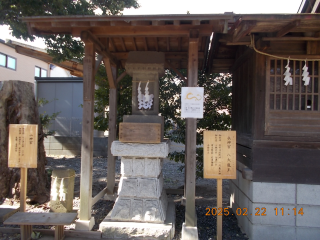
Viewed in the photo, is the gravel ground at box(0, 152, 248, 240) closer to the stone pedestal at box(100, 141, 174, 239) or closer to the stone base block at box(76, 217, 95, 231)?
the stone base block at box(76, 217, 95, 231)

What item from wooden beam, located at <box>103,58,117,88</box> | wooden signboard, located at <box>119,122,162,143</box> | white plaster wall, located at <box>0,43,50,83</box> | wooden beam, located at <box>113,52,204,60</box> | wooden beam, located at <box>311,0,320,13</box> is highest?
white plaster wall, located at <box>0,43,50,83</box>

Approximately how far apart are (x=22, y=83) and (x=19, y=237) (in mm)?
3040

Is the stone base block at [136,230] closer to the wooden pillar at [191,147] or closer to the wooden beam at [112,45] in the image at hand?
the wooden pillar at [191,147]

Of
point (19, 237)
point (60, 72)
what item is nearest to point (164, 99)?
point (19, 237)

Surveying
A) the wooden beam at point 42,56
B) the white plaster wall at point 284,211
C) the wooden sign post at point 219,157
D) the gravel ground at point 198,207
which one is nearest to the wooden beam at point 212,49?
the wooden sign post at point 219,157

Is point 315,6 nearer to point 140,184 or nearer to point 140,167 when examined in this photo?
point 140,167

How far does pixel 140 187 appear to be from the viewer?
3.97 meters

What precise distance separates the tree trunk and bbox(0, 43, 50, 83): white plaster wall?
11096mm

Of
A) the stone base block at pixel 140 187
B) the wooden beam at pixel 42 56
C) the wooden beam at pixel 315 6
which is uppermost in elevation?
the wooden beam at pixel 42 56

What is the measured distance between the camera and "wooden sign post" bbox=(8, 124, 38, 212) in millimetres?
3826

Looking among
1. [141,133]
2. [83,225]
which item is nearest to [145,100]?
[141,133]

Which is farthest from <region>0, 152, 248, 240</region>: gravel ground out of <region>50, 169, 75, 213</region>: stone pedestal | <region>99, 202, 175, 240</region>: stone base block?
<region>50, 169, 75, 213</region>: stone pedestal

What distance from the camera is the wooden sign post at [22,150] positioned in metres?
3.83

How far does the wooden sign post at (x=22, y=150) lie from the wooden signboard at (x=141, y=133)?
4.61 ft
